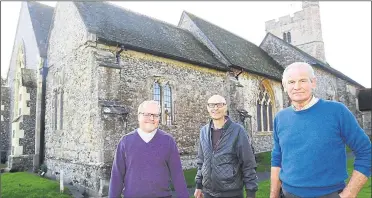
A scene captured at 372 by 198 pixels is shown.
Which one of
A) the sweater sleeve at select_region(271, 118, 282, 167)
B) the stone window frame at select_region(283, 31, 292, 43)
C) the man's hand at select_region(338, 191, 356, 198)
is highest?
the stone window frame at select_region(283, 31, 292, 43)

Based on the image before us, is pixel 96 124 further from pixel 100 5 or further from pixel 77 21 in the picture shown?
pixel 100 5

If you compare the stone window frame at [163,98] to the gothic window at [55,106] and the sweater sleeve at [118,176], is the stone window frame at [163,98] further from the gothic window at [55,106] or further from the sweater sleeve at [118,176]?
the sweater sleeve at [118,176]

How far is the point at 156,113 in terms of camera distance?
139 inches

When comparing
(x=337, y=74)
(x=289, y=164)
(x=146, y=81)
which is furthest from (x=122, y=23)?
(x=337, y=74)

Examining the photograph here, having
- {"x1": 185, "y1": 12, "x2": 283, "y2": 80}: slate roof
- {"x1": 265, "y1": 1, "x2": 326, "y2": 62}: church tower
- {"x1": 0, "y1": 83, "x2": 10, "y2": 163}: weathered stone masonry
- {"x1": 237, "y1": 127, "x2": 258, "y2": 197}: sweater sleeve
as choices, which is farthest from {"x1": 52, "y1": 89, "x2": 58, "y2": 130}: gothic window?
{"x1": 265, "y1": 1, "x2": 326, "y2": 62}: church tower

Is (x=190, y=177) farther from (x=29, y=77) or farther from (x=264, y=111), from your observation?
(x=29, y=77)

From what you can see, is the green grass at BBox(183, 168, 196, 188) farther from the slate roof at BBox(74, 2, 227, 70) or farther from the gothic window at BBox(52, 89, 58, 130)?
the gothic window at BBox(52, 89, 58, 130)

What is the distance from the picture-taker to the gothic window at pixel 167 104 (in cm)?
1345

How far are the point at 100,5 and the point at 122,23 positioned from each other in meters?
1.89

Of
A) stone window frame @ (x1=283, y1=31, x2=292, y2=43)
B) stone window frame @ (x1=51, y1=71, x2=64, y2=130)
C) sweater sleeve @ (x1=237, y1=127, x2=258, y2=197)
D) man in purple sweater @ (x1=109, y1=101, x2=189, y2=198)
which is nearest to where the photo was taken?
man in purple sweater @ (x1=109, y1=101, x2=189, y2=198)

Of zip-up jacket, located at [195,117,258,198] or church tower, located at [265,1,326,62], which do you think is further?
church tower, located at [265,1,326,62]

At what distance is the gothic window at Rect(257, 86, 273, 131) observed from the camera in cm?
1909

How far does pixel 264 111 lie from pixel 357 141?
1762cm

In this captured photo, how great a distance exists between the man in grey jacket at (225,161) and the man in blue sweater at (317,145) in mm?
934
